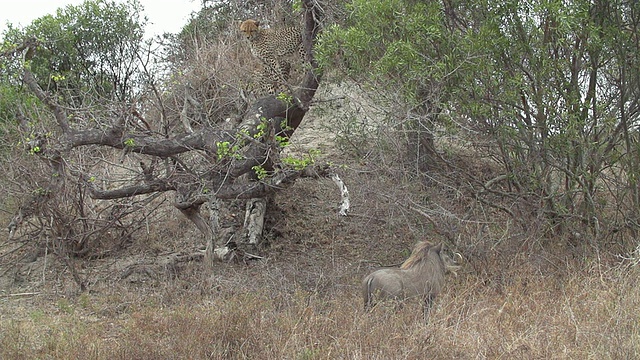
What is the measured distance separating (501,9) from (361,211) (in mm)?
3353

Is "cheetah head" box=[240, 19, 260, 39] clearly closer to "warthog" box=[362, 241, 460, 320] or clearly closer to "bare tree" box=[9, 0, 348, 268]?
"bare tree" box=[9, 0, 348, 268]

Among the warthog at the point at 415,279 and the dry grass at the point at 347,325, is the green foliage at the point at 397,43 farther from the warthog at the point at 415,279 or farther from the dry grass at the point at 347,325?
the dry grass at the point at 347,325

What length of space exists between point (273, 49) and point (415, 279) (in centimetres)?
564

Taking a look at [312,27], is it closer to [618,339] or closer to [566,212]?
[566,212]

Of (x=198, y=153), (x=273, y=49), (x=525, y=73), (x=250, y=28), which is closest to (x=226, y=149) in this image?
(x=198, y=153)

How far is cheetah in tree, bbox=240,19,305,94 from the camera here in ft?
37.7

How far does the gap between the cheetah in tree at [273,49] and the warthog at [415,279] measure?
196 inches


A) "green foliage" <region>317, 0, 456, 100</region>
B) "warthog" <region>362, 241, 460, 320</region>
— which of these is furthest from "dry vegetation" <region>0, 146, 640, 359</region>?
"green foliage" <region>317, 0, 456, 100</region>

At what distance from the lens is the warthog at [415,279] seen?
6.94 meters

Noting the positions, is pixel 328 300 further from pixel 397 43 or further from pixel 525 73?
pixel 525 73

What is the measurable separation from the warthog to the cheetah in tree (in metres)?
4.99

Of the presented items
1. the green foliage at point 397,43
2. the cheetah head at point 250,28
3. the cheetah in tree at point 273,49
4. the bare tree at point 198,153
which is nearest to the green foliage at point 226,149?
the bare tree at point 198,153

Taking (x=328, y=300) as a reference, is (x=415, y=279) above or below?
above

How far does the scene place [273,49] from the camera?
1151cm
